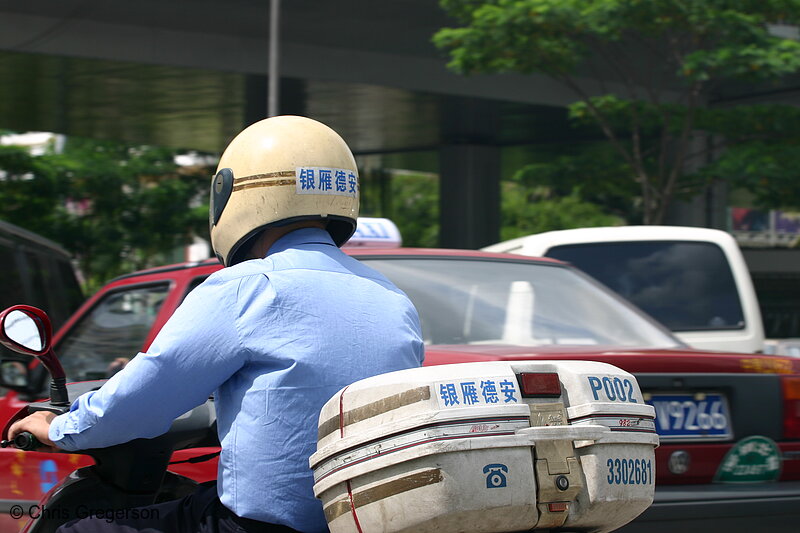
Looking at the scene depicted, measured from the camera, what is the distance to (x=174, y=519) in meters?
2.08

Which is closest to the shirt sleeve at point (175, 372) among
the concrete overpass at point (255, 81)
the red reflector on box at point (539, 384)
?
the red reflector on box at point (539, 384)

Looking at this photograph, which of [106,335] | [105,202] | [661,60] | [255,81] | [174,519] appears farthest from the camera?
[105,202]

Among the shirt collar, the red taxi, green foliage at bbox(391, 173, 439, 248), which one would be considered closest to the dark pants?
the shirt collar

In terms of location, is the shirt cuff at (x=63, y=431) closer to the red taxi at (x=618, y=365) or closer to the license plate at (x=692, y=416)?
the red taxi at (x=618, y=365)

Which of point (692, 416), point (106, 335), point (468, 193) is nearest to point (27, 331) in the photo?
point (692, 416)

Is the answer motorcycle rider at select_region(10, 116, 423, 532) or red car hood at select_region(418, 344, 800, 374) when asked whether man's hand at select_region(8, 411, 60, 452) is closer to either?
motorcycle rider at select_region(10, 116, 423, 532)

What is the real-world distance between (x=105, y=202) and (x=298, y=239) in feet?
84.2

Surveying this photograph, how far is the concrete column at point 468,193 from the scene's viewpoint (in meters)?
32.6

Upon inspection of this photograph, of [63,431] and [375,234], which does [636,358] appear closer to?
[63,431]

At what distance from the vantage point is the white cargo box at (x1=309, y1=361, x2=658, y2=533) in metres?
1.73

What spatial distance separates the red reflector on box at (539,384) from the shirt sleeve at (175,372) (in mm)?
483

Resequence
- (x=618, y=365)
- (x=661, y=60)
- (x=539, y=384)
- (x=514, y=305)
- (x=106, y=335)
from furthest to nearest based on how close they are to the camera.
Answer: (x=661, y=60) < (x=106, y=335) < (x=514, y=305) < (x=618, y=365) < (x=539, y=384)

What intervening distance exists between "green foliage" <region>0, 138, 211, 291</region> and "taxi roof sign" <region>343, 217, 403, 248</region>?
19601 millimetres

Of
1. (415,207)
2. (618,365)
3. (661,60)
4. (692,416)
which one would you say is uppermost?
(661,60)
